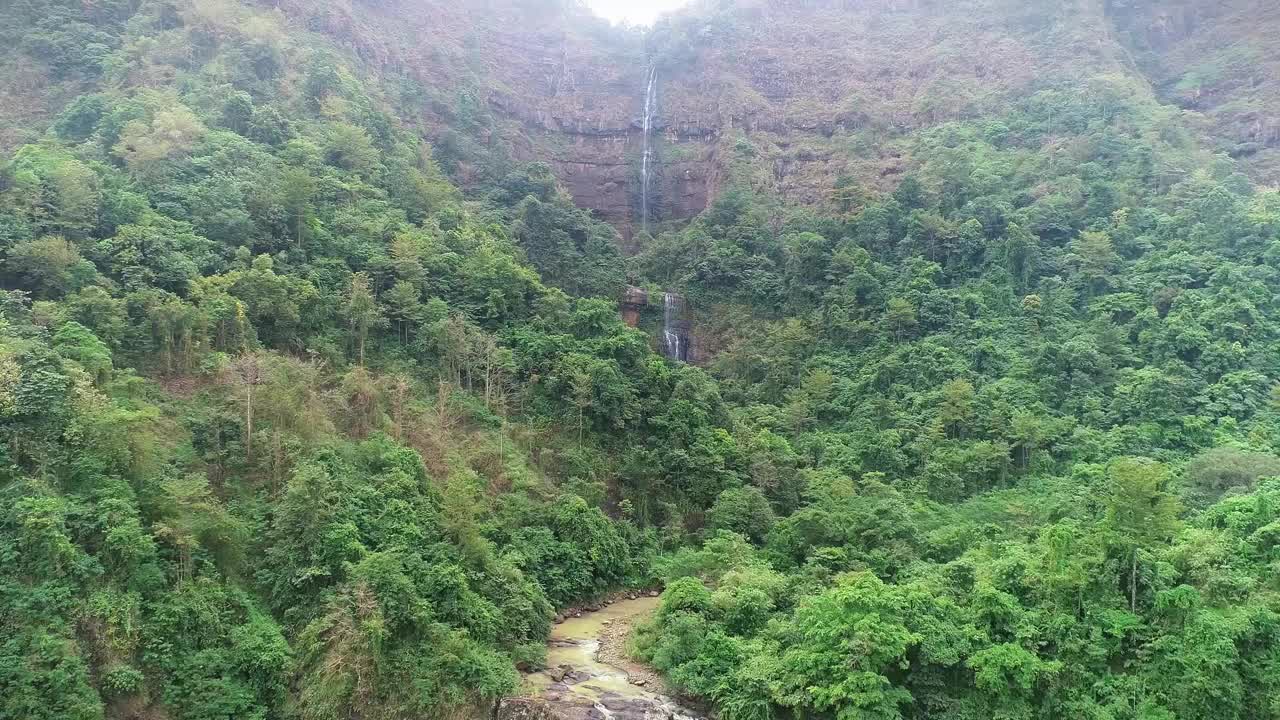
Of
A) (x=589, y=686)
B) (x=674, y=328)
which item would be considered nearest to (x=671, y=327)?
(x=674, y=328)

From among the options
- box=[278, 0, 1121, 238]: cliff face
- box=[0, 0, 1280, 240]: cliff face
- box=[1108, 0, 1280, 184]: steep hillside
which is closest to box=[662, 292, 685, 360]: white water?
box=[0, 0, 1280, 240]: cliff face

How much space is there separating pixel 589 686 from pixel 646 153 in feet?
129

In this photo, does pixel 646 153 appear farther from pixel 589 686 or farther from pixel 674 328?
pixel 589 686

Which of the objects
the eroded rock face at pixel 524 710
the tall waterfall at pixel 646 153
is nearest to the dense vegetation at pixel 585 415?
the eroded rock face at pixel 524 710

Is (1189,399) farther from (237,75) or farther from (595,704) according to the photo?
(237,75)

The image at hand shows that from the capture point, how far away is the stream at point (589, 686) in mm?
15586

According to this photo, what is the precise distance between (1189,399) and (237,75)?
3617 centimetres

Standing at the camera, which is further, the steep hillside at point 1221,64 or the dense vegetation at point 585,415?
the steep hillside at point 1221,64

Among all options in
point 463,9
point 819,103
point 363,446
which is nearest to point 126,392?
point 363,446

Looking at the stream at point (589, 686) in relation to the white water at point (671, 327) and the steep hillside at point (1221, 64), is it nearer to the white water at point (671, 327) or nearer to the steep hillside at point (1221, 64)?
the white water at point (671, 327)

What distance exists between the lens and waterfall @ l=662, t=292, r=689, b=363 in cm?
3672

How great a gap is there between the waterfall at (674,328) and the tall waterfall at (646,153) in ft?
28.1

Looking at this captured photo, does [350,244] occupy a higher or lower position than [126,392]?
higher

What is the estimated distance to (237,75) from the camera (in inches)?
1303
